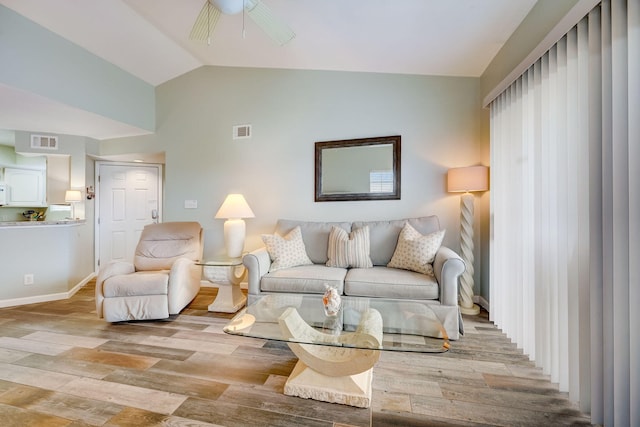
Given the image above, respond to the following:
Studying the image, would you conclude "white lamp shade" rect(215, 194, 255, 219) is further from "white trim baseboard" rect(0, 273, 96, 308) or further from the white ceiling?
"white trim baseboard" rect(0, 273, 96, 308)

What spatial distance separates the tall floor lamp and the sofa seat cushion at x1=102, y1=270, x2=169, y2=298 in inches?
115

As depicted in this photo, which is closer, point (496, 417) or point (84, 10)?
point (496, 417)

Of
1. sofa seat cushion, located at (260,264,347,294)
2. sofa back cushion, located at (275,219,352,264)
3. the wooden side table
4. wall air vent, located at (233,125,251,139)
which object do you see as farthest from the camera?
wall air vent, located at (233,125,251,139)

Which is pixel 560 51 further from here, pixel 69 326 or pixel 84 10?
pixel 69 326

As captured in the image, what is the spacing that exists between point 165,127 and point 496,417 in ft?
15.1

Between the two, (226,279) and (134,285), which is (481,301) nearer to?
(226,279)

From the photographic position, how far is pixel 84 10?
2588mm

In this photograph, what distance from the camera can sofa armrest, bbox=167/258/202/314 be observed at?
2639mm

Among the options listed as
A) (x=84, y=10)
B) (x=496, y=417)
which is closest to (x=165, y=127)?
(x=84, y=10)

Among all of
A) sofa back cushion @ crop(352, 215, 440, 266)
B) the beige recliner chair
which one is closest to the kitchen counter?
the beige recliner chair

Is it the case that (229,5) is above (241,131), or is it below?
above

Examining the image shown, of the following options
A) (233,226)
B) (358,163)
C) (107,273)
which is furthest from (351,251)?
(107,273)

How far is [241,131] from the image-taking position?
144 inches

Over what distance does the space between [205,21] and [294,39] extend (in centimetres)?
96
